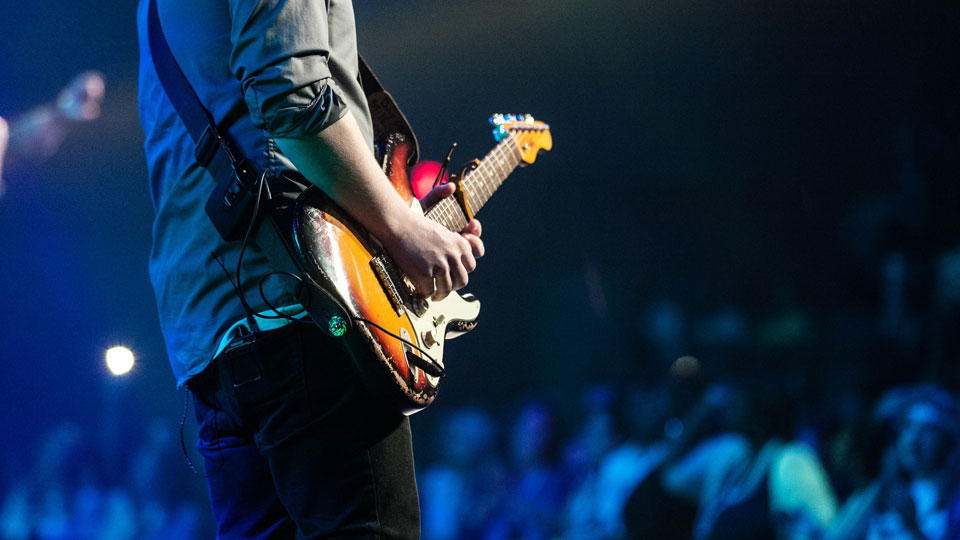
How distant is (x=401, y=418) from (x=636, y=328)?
6.51 feet

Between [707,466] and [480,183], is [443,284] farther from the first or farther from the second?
[707,466]

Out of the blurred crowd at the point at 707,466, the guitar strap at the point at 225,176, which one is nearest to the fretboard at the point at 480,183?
the guitar strap at the point at 225,176

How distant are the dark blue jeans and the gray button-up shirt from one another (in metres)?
0.06

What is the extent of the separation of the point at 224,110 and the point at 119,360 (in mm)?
1435

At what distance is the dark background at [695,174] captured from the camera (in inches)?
99.1

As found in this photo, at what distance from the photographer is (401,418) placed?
2.56 feet

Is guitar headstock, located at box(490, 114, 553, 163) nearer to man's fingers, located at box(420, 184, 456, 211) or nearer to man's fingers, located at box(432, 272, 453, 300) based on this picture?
man's fingers, located at box(420, 184, 456, 211)

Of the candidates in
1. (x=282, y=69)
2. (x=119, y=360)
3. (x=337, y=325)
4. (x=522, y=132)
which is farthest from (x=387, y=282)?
(x=119, y=360)

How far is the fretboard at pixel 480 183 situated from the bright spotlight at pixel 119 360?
1239 mm

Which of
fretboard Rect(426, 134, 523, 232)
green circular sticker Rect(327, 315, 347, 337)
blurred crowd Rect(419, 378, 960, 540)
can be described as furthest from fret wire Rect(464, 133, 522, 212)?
blurred crowd Rect(419, 378, 960, 540)

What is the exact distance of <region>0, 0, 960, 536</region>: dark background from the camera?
2518mm

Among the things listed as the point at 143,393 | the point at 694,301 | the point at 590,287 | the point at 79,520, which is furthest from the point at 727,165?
the point at 79,520

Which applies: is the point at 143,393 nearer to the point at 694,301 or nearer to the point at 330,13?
the point at 330,13

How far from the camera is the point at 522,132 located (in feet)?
5.12
